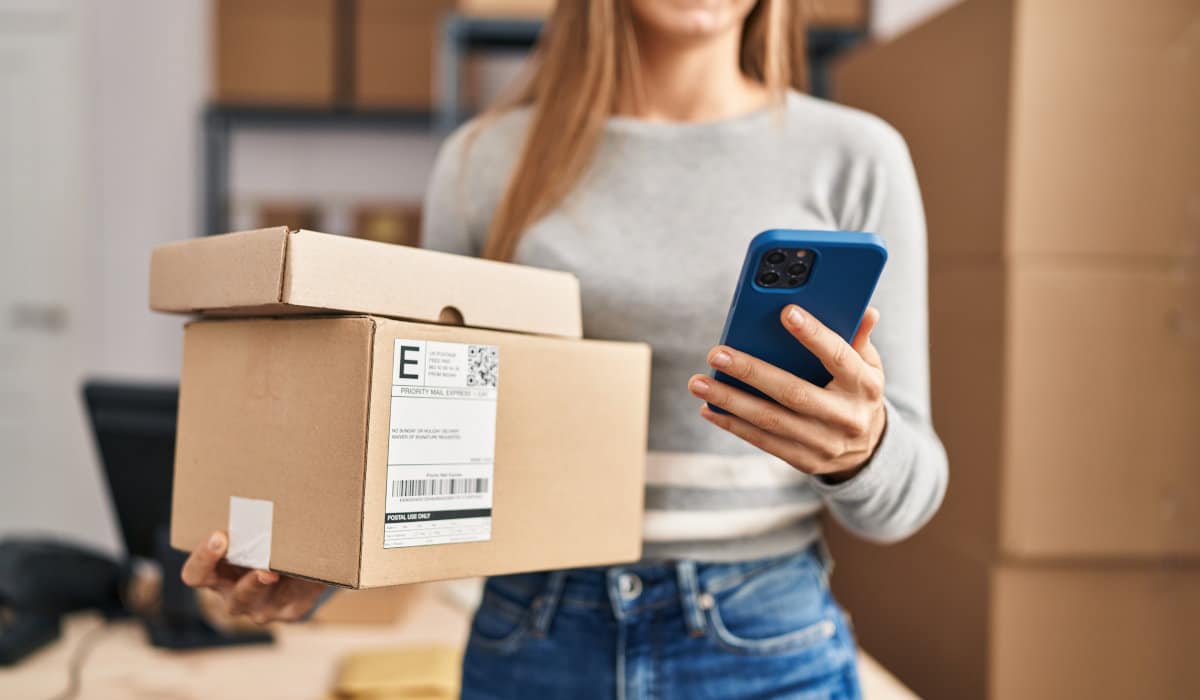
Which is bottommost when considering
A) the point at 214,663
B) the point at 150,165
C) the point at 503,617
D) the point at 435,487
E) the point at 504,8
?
the point at 214,663

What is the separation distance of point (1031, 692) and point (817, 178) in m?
0.39

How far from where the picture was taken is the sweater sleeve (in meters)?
0.66

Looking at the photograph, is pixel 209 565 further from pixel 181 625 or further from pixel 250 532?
pixel 181 625

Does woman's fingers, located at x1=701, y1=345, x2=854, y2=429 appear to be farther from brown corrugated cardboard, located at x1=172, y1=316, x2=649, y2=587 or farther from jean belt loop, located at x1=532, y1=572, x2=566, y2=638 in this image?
jean belt loop, located at x1=532, y1=572, x2=566, y2=638

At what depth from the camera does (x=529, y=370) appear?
615mm

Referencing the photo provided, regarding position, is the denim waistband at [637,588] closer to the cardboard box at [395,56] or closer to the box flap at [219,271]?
the box flap at [219,271]

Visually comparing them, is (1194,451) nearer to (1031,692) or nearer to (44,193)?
(1031,692)

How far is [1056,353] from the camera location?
0.70 metres

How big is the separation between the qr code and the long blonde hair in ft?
0.67

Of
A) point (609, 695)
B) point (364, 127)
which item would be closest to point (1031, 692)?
point (609, 695)

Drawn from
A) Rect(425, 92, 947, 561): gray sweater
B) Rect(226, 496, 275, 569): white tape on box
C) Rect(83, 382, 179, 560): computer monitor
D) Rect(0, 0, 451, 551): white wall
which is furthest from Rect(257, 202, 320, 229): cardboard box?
Rect(226, 496, 275, 569): white tape on box

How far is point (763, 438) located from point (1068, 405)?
0.27 m

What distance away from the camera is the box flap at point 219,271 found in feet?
1.76

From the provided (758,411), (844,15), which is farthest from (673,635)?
(844,15)
